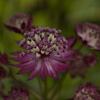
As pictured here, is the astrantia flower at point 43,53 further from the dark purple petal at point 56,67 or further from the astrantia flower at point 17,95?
the astrantia flower at point 17,95

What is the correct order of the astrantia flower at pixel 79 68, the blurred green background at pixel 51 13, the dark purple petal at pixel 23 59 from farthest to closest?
1. the blurred green background at pixel 51 13
2. the astrantia flower at pixel 79 68
3. the dark purple petal at pixel 23 59

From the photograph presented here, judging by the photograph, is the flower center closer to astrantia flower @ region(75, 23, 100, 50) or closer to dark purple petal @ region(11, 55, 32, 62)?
dark purple petal @ region(11, 55, 32, 62)

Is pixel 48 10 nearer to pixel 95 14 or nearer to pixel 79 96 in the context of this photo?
pixel 95 14

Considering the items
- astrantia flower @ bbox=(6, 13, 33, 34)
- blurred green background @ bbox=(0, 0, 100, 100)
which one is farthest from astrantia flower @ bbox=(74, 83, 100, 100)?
blurred green background @ bbox=(0, 0, 100, 100)

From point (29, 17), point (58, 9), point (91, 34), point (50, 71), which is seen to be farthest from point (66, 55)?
point (58, 9)

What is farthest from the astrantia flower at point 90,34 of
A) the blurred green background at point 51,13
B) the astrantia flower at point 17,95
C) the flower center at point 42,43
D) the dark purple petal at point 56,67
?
the blurred green background at point 51,13

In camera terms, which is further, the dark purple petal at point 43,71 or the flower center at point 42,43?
the flower center at point 42,43
